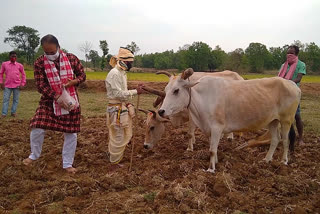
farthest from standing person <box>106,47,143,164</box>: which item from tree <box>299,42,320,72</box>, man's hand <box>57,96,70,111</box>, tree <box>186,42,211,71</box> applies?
tree <box>299,42,320,72</box>

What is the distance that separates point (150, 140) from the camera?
21.0ft

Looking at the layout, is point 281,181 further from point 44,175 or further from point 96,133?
point 96,133

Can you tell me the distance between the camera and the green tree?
2272 inches

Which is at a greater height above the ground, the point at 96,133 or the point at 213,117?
the point at 213,117

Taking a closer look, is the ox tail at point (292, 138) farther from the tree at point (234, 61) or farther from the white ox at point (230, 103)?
the tree at point (234, 61)

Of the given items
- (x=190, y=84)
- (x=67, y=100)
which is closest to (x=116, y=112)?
(x=67, y=100)

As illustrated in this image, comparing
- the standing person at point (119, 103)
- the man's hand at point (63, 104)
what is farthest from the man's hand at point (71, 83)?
the standing person at point (119, 103)

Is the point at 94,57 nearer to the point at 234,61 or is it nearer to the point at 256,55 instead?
the point at 234,61

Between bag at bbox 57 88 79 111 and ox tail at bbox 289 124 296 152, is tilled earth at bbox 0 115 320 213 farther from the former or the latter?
bag at bbox 57 88 79 111

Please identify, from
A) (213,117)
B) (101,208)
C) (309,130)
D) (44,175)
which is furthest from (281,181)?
(309,130)

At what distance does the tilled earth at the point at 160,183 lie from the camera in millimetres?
3734

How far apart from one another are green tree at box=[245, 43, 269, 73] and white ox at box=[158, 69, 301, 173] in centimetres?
5368

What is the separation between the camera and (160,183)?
4.45m

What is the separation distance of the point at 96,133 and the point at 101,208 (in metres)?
4.24
